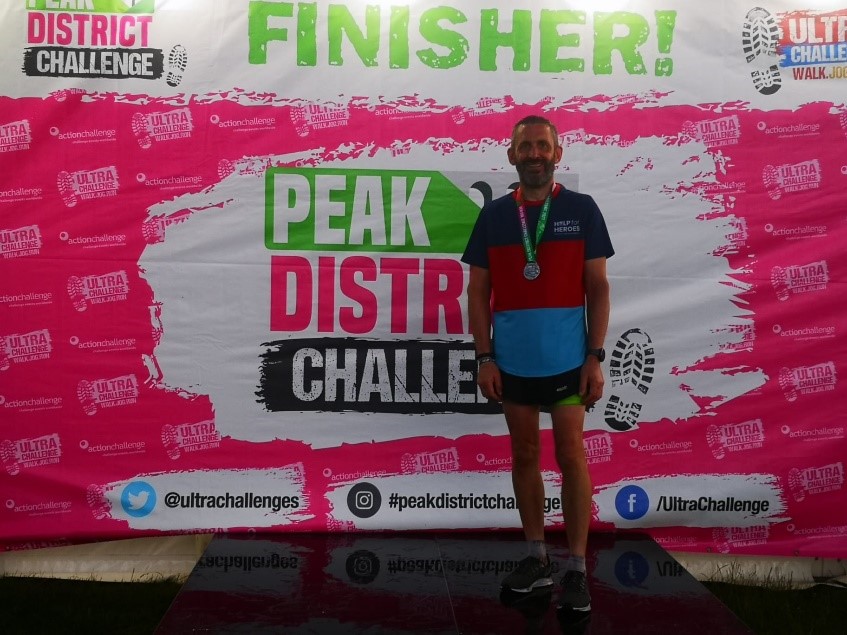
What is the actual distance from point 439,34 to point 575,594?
7.15 feet

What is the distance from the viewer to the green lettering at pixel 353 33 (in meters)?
3.55

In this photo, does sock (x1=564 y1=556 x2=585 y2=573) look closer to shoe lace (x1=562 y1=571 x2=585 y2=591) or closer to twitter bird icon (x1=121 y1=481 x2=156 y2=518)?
shoe lace (x1=562 y1=571 x2=585 y2=591)

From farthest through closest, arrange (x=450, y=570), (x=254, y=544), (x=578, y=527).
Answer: (x=254, y=544) < (x=450, y=570) < (x=578, y=527)

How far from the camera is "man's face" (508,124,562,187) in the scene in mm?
2865

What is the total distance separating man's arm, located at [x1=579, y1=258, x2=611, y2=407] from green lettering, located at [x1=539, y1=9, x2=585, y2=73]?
1084 mm

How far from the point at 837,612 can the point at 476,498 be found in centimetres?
139

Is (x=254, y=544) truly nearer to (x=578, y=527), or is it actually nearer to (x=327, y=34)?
(x=578, y=527)

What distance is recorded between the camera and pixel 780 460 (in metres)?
3.60

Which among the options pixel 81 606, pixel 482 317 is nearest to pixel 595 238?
pixel 482 317

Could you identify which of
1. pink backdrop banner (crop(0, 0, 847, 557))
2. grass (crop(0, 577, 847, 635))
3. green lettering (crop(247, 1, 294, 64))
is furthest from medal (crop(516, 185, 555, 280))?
grass (crop(0, 577, 847, 635))

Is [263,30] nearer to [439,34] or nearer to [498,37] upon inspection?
[439,34]

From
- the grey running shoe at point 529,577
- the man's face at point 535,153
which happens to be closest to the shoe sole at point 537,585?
the grey running shoe at point 529,577

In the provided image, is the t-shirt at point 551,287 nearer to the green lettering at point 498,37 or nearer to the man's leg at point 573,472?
the man's leg at point 573,472

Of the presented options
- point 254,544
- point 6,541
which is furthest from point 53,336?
point 254,544
